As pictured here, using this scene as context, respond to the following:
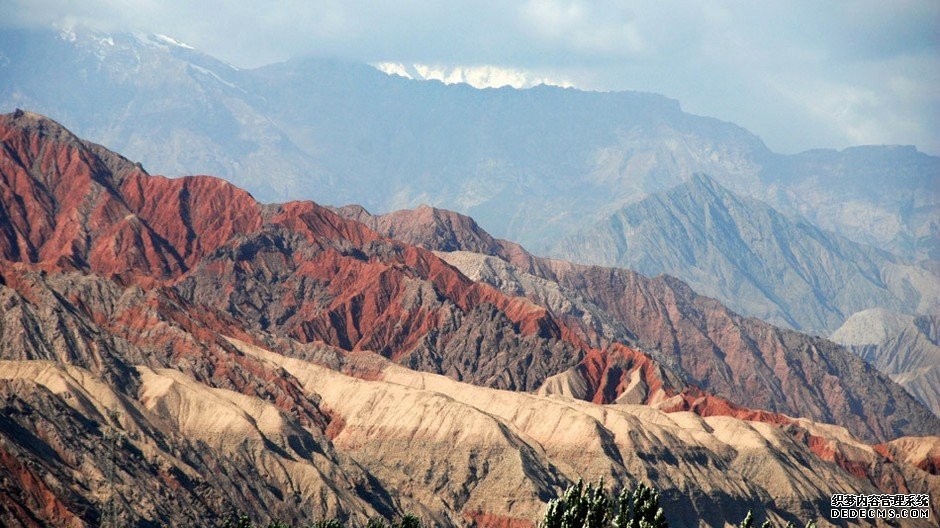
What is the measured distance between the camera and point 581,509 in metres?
79.8

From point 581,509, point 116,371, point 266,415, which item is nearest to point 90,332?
point 116,371

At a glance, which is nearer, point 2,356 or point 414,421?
point 2,356

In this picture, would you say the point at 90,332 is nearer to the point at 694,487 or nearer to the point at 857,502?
the point at 694,487

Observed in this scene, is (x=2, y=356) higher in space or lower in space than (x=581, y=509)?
lower

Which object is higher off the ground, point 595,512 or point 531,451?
point 595,512

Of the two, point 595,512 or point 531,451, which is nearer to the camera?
point 595,512

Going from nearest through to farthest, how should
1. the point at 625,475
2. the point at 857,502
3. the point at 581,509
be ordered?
the point at 581,509
the point at 625,475
the point at 857,502

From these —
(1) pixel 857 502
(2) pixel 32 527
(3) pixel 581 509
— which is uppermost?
(3) pixel 581 509

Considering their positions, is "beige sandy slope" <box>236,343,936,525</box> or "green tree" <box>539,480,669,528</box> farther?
"beige sandy slope" <box>236,343,936,525</box>

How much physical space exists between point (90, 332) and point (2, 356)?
1222 centimetres

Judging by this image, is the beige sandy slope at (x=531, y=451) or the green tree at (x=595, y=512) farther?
the beige sandy slope at (x=531, y=451)

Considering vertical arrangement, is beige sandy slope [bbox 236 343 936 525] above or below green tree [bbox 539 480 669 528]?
below

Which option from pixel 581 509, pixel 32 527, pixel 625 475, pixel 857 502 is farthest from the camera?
pixel 857 502

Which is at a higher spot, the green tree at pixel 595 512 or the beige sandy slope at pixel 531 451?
the green tree at pixel 595 512
